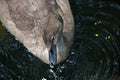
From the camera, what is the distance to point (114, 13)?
616 cm

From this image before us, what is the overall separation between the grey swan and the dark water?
0.53ft

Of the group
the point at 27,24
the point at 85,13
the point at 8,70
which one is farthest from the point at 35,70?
the point at 85,13

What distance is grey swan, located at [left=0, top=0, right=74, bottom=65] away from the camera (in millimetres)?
5043

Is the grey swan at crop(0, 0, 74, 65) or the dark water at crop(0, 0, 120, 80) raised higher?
the grey swan at crop(0, 0, 74, 65)

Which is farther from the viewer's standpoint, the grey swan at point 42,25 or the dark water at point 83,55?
the dark water at point 83,55

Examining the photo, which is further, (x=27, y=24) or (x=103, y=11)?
(x=103, y=11)

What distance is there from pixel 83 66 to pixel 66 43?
442 mm

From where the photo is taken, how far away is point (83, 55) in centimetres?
569

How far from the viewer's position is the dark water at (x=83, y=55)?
18.2 feet

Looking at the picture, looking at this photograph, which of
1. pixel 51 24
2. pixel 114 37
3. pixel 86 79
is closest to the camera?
pixel 51 24

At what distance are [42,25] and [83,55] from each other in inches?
35.5

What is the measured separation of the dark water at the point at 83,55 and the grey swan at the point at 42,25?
0.16 m

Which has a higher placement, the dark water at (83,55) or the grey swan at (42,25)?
the grey swan at (42,25)

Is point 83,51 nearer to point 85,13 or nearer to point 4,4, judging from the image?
point 85,13
